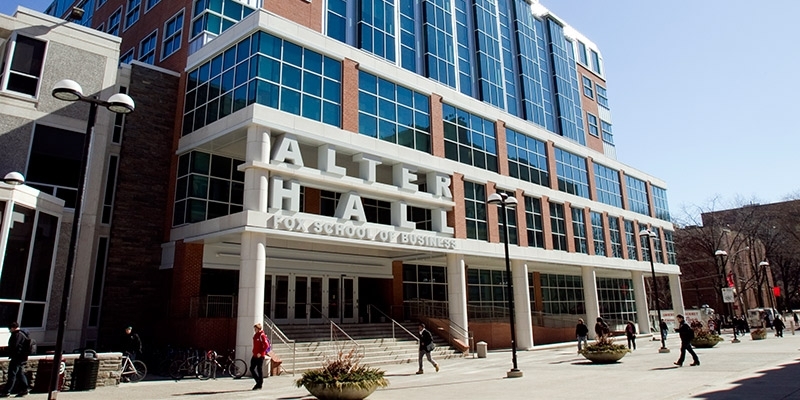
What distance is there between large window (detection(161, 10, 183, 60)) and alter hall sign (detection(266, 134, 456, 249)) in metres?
9.96

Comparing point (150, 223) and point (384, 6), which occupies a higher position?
point (384, 6)

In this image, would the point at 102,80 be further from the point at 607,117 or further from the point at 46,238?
the point at 607,117

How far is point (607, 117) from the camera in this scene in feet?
170

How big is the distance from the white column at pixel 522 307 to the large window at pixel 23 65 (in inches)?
999

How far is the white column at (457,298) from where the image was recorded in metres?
26.6

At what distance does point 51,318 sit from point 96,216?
4.78 metres

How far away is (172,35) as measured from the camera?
2788 centimetres

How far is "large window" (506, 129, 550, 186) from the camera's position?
3372cm

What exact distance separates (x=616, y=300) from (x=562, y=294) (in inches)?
361

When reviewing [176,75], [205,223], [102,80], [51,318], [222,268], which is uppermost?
[176,75]

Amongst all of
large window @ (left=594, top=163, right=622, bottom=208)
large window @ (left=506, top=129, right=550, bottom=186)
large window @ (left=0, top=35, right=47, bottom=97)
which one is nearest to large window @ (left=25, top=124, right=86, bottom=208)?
large window @ (left=0, top=35, right=47, bottom=97)

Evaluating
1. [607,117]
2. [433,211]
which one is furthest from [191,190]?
[607,117]

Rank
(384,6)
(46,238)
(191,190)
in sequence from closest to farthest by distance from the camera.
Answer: (46,238)
(191,190)
(384,6)

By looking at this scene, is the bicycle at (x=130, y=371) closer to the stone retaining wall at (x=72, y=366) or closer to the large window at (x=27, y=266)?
the stone retaining wall at (x=72, y=366)
